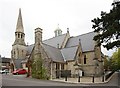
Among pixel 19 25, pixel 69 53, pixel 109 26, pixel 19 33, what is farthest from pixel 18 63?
pixel 109 26

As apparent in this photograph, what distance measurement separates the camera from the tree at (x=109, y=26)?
2539cm

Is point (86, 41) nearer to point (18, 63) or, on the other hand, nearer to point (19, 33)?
point (18, 63)

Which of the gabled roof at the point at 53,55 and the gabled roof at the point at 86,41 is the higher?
the gabled roof at the point at 86,41

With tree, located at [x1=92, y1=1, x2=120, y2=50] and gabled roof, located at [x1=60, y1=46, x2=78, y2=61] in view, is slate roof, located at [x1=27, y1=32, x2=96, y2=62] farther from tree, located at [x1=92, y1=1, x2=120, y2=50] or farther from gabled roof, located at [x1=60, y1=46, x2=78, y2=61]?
tree, located at [x1=92, y1=1, x2=120, y2=50]

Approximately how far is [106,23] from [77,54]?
19532 millimetres

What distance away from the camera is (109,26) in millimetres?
26031

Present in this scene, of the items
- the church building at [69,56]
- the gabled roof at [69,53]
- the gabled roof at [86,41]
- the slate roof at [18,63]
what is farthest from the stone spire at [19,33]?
the gabled roof at [69,53]

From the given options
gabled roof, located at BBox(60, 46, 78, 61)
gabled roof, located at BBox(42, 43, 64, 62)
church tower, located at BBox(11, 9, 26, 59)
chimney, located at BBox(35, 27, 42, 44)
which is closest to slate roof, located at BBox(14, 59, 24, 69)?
Answer: church tower, located at BBox(11, 9, 26, 59)

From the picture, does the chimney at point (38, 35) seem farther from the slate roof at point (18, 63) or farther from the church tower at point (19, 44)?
the church tower at point (19, 44)

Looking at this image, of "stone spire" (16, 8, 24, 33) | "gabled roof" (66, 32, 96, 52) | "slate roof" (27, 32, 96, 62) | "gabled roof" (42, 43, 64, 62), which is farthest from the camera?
"stone spire" (16, 8, 24, 33)

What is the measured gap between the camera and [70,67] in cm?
4503

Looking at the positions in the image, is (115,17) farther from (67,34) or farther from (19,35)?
(19,35)

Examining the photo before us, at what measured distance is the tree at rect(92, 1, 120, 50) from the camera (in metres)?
25.4

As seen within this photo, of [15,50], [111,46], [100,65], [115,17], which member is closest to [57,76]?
[100,65]
